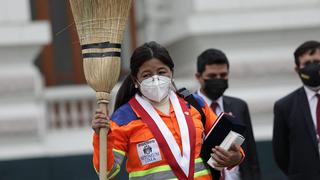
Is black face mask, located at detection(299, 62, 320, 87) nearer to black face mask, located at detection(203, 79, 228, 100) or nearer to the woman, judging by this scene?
black face mask, located at detection(203, 79, 228, 100)

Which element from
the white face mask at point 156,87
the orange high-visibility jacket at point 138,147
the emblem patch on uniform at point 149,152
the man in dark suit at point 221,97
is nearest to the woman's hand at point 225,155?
the orange high-visibility jacket at point 138,147

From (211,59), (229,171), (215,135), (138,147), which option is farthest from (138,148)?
(211,59)

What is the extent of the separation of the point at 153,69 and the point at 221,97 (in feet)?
5.94

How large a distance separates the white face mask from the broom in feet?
0.49

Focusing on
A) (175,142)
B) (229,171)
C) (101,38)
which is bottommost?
(229,171)

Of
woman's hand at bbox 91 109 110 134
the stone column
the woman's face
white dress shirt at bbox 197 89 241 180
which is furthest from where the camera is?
the stone column

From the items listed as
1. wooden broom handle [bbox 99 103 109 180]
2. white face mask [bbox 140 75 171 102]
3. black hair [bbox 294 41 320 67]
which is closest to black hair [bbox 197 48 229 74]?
black hair [bbox 294 41 320 67]

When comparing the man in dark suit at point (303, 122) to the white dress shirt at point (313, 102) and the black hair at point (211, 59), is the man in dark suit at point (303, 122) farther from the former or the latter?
the black hair at point (211, 59)

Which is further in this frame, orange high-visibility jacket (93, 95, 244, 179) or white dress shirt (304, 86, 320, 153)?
white dress shirt (304, 86, 320, 153)

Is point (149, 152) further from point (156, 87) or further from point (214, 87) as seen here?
point (214, 87)

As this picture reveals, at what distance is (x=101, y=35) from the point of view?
4961 mm

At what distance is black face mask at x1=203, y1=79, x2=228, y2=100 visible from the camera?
6691mm

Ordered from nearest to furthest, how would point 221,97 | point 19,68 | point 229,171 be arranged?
1. point 229,171
2. point 221,97
3. point 19,68

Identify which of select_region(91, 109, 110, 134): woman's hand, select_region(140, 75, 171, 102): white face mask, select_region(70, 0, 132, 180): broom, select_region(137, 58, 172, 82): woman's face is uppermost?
select_region(70, 0, 132, 180): broom
